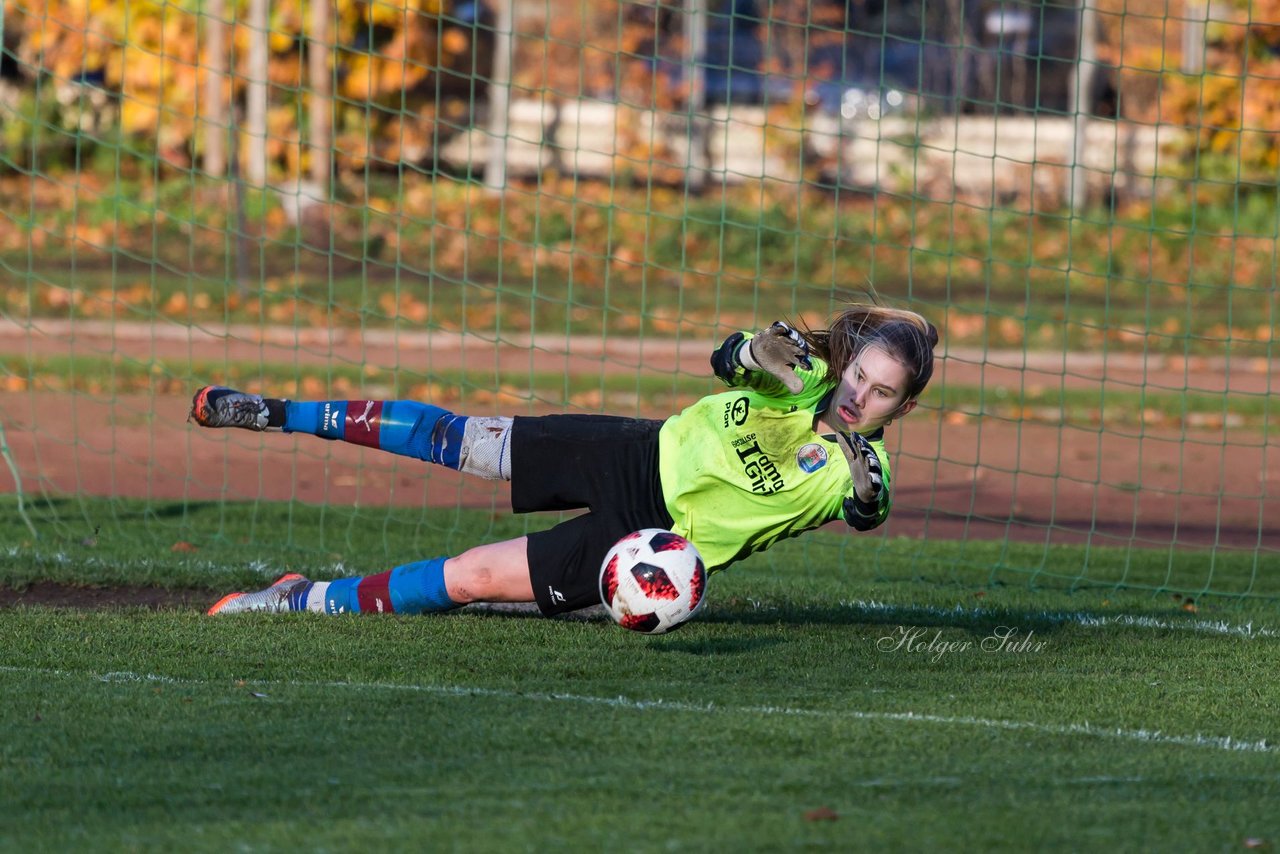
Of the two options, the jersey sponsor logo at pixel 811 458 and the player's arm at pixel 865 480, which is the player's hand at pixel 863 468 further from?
the jersey sponsor logo at pixel 811 458

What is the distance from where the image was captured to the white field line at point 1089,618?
6.05 metres

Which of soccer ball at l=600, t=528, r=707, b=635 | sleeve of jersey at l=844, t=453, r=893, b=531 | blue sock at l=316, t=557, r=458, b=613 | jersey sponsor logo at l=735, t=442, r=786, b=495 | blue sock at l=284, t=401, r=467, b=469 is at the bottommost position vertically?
blue sock at l=316, t=557, r=458, b=613

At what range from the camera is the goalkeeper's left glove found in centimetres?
468

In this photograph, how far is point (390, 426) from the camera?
547 cm

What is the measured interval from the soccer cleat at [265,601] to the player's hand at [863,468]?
2.00m

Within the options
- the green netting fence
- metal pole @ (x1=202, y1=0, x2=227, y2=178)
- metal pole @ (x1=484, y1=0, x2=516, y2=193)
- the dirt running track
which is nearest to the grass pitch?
the green netting fence

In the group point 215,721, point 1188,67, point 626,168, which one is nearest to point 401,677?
point 215,721

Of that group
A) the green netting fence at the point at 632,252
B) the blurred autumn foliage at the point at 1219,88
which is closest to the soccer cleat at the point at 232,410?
the green netting fence at the point at 632,252

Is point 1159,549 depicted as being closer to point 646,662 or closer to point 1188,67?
point 646,662

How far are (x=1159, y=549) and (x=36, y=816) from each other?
5993 millimetres

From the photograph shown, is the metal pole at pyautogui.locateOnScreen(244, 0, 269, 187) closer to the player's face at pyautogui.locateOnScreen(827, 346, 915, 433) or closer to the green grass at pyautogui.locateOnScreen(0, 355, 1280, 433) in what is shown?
the green grass at pyautogui.locateOnScreen(0, 355, 1280, 433)

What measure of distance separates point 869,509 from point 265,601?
213 cm

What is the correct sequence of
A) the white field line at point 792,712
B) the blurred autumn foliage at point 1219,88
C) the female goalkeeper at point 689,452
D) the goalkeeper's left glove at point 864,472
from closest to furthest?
the white field line at point 792,712
the goalkeeper's left glove at point 864,472
the female goalkeeper at point 689,452
the blurred autumn foliage at point 1219,88

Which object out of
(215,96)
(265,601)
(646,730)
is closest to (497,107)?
(215,96)
